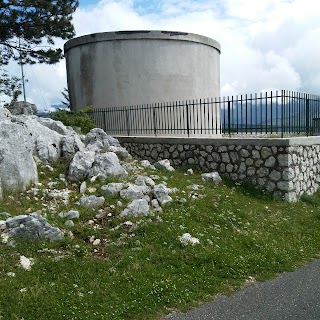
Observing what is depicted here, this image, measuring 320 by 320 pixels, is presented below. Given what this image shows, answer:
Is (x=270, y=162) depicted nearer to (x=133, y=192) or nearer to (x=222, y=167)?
(x=222, y=167)

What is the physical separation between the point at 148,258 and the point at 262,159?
209 inches

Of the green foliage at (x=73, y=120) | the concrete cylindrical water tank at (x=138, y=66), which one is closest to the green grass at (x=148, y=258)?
the green foliage at (x=73, y=120)

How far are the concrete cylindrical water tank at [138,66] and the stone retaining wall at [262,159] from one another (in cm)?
491

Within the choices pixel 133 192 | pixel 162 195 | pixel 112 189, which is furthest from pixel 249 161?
pixel 112 189

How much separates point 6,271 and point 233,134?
9205 millimetres

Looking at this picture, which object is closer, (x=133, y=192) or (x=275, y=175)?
(x=133, y=192)

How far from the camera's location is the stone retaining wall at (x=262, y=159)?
370 inches

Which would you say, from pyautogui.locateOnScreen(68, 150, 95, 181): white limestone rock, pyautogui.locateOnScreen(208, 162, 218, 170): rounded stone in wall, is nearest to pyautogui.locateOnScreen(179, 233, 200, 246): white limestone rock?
pyautogui.locateOnScreen(68, 150, 95, 181): white limestone rock

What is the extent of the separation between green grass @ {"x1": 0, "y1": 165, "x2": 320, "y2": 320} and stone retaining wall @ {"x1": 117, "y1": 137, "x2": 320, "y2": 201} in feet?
4.75

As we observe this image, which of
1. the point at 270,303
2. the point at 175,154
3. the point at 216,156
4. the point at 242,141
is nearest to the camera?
the point at 270,303

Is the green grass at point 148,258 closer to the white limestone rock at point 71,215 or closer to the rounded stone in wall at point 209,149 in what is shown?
the white limestone rock at point 71,215

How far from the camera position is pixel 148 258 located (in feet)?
18.4

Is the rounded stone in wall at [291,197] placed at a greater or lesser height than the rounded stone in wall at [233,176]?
lesser

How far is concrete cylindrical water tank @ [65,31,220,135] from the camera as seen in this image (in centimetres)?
1616
